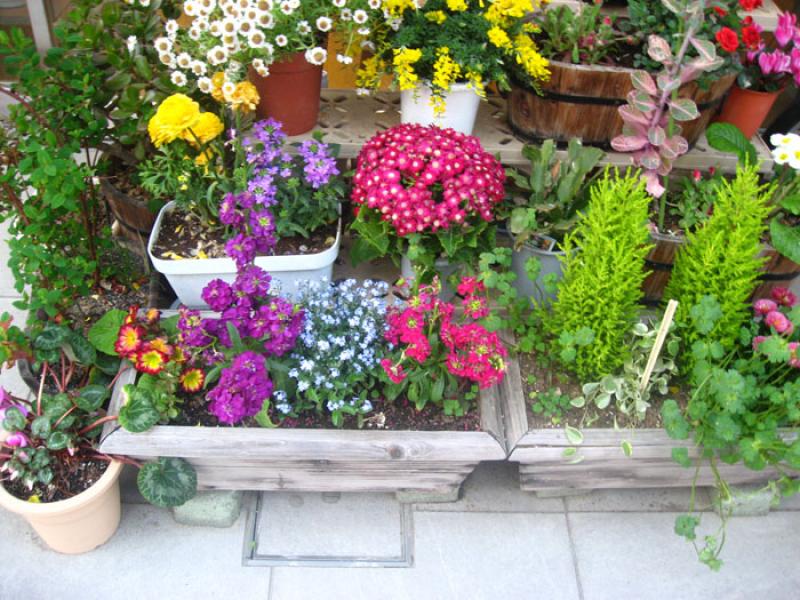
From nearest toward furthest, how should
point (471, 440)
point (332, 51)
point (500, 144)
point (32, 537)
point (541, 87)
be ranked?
point (471, 440)
point (32, 537)
point (541, 87)
point (500, 144)
point (332, 51)

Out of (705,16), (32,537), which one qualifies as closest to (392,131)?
(705,16)

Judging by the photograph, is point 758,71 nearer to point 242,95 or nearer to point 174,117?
point 242,95

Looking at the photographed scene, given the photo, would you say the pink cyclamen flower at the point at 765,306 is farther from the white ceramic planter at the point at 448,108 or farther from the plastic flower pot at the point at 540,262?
Answer: the white ceramic planter at the point at 448,108

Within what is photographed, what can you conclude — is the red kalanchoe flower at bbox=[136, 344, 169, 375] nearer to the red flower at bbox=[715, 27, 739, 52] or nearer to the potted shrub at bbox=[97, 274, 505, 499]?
the potted shrub at bbox=[97, 274, 505, 499]

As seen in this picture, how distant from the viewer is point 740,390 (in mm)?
1769

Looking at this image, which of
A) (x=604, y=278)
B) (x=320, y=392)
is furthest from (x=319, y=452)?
(x=604, y=278)

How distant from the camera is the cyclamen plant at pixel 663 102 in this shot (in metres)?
2.00

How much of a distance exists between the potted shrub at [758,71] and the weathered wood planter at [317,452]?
4.17 feet

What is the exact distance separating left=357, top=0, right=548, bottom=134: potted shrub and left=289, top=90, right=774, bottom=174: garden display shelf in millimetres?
267

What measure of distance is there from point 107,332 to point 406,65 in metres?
1.14

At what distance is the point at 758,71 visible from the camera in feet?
7.63

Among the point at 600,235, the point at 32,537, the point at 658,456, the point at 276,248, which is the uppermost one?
the point at 600,235

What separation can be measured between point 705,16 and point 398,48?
980 mm

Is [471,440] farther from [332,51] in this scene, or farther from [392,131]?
[332,51]
